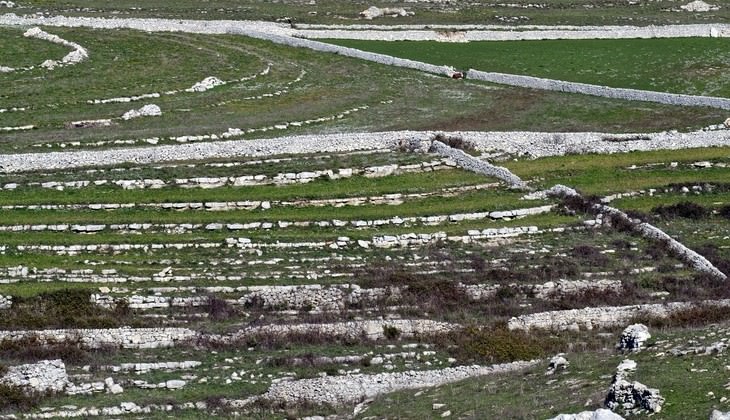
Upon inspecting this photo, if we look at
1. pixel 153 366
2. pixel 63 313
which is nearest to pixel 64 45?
pixel 63 313

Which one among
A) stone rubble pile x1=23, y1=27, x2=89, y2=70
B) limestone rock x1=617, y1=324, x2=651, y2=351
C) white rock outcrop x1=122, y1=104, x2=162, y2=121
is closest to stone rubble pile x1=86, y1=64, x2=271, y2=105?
white rock outcrop x1=122, y1=104, x2=162, y2=121

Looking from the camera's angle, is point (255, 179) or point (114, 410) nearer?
point (114, 410)

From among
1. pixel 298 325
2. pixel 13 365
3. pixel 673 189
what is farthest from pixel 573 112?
pixel 13 365

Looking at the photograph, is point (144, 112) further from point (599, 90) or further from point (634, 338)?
point (634, 338)

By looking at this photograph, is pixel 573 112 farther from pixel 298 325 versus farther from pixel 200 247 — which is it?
pixel 298 325

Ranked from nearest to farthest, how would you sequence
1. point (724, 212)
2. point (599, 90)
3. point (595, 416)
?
1. point (595, 416)
2. point (724, 212)
3. point (599, 90)

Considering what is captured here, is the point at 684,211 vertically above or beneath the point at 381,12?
beneath
